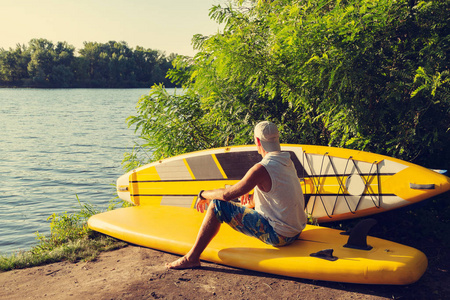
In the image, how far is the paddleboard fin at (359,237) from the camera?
3878 millimetres

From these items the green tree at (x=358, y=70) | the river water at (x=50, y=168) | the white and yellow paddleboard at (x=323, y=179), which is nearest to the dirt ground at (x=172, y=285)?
the white and yellow paddleboard at (x=323, y=179)

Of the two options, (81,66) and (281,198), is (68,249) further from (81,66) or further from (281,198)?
(81,66)

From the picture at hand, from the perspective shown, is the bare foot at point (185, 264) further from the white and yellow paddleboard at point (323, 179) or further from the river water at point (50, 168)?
the river water at point (50, 168)

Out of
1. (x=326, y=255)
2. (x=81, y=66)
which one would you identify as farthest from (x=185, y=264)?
(x=81, y=66)

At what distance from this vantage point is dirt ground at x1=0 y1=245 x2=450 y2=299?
3.59 m

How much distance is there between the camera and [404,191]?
444 centimetres

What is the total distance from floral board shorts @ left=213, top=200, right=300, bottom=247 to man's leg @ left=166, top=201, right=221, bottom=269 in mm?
70

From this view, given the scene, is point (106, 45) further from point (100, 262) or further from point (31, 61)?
point (100, 262)

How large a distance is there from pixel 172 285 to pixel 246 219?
→ 0.89 m

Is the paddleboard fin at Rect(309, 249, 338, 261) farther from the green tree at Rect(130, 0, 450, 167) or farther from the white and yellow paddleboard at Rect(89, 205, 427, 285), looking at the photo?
the green tree at Rect(130, 0, 450, 167)

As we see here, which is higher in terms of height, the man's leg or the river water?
the man's leg

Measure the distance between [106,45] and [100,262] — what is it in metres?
79.1

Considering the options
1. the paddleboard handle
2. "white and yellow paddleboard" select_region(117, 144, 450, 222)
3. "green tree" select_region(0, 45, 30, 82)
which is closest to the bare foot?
"white and yellow paddleboard" select_region(117, 144, 450, 222)

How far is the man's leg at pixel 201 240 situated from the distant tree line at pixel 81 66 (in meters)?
59.0
